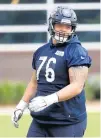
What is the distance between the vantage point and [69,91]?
592 cm

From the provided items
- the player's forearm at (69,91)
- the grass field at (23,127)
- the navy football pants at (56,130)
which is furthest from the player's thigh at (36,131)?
the grass field at (23,127)

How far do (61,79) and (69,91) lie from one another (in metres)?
0.25

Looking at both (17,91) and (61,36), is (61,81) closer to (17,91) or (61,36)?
(61,36)

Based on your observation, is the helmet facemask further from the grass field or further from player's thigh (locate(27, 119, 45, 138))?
the grass field

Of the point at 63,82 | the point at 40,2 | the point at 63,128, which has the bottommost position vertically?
the point at 40,2

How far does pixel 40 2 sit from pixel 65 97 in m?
14.0

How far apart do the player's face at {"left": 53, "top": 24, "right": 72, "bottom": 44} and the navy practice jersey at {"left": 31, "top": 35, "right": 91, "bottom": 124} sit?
0.28ft

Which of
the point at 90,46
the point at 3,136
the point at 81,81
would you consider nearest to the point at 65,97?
the point at 81,81

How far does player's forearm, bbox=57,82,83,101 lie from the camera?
19.4 feet

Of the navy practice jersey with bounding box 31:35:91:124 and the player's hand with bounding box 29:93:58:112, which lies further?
the navy practice jersey with bounding box 31:35:91:124

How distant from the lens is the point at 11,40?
1967 centimetres

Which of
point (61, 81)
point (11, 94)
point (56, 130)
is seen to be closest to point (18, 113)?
point (56, 130)

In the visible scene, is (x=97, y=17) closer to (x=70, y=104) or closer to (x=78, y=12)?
(x=78, y=12)

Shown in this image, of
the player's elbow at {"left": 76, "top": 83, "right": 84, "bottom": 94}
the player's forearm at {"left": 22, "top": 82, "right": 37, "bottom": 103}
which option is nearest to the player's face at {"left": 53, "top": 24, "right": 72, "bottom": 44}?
the player's elbow at {"left": 76, "top": 83, "right": 84, "bottom": 94}
